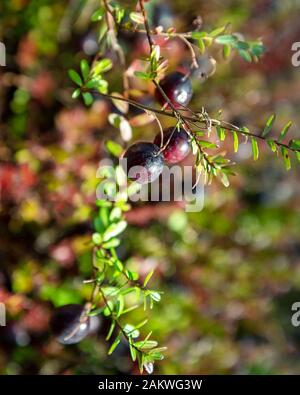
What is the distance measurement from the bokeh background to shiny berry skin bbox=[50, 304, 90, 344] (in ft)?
0.82

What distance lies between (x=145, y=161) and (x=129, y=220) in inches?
32.2

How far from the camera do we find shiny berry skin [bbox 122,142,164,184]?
0.89m

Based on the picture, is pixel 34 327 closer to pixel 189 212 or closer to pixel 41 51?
pixel 189 212

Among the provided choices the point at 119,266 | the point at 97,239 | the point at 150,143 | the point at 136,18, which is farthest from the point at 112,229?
the point at 136,18

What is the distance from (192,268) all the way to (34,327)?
0.66 meters

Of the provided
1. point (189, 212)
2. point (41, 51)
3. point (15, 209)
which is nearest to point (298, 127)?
point (189, 212)

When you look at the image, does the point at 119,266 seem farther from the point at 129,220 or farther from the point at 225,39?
the point at 129,220

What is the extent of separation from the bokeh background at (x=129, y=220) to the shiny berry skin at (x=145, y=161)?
53 centimetres

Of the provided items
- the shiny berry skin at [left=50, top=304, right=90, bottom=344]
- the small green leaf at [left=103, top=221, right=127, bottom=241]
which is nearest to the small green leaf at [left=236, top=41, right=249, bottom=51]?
the small green leaf at [left=103, top=221, right=127, bottom=241]

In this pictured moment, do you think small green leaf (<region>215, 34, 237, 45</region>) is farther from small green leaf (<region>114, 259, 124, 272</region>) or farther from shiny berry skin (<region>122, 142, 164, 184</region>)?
small green leaf (<region>114, 259, 124, 272</region>)

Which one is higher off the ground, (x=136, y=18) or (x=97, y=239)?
(x=136, y=18)

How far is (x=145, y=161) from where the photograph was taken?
0.89 metres

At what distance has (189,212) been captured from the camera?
6.56ft

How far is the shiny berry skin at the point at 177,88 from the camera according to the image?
1007 millimetres
